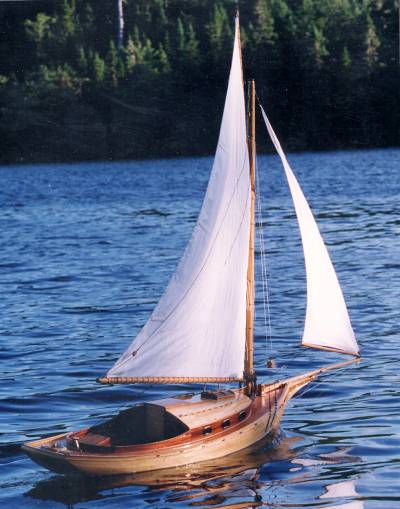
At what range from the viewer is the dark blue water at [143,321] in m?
20.0

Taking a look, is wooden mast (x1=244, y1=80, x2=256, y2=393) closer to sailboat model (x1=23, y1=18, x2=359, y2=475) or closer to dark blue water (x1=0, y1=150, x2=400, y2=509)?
sailboat model (x1=23, y1=18, x2=359, y2=475)

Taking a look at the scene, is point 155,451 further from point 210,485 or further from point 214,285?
point 214,285

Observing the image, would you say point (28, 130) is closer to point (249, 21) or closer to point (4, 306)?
point (249, 21)

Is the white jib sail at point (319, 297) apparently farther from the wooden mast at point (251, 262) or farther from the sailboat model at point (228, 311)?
the wooden mast at point (251, 262)

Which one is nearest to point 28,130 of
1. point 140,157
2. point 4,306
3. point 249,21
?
point 140,157

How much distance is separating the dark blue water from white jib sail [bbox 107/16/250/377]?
2.11 meters

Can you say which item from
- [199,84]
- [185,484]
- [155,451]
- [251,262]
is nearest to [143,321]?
[251,262]

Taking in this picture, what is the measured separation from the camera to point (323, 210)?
225ft

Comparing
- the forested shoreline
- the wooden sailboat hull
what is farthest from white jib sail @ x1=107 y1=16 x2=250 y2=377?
the forested shoreline

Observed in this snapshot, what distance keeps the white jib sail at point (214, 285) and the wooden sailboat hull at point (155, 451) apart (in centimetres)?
134

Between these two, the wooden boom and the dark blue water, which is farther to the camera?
the wooden boom

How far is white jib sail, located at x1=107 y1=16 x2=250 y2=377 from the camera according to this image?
21.7 m

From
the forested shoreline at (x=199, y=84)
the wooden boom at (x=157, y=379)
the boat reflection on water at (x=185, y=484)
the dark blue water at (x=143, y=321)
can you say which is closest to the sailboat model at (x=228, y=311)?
the wooden boom at (x=157, y=379)

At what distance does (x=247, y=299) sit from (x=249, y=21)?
453 ft
